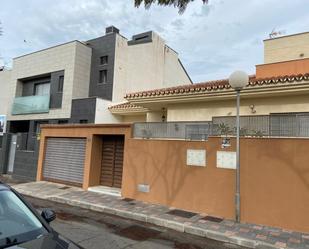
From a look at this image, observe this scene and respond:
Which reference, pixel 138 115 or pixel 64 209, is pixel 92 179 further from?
pixel 138 115

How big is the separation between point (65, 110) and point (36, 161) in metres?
3.93

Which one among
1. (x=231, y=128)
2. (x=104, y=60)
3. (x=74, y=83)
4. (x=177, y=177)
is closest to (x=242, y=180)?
(x=231, y=128)

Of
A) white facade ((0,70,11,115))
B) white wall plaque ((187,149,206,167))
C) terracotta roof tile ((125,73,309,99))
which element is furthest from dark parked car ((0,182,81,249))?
white facade ((0,70,11,115))

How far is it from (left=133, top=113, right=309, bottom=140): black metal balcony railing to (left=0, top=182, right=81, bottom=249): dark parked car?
21.0ft

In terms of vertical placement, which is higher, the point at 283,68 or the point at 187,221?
the point at 283,68

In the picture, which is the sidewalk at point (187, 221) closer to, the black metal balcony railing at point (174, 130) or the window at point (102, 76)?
the black metal balcony railing at point (174, 130)

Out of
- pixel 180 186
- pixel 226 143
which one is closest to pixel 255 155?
pixel 226 143

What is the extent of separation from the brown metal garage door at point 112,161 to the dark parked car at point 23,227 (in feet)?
28.9

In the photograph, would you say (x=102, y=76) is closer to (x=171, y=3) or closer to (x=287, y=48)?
(x=287, y=48)

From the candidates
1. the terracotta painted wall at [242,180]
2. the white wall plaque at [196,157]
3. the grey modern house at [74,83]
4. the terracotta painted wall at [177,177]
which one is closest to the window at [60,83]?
the grey modern house at [74,83]

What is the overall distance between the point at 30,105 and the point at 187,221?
16410mm

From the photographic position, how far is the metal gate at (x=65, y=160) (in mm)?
14148

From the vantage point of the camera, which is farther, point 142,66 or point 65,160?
point 142,66

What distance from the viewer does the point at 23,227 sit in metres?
3.62
